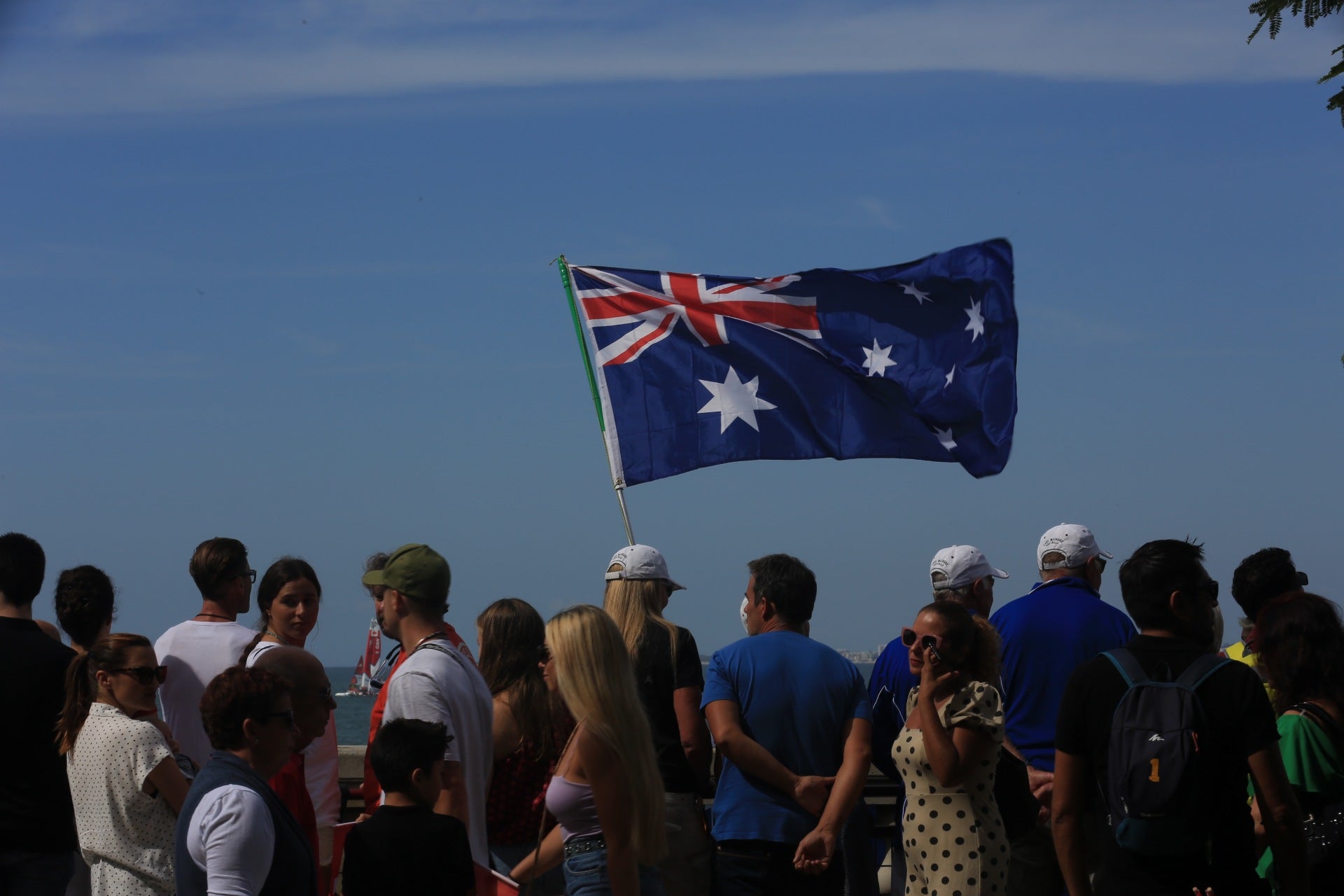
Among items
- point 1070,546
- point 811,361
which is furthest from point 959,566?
point 811,361

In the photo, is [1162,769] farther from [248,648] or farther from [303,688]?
[248,648]

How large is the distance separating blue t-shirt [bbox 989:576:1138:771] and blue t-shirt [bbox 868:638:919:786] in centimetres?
45

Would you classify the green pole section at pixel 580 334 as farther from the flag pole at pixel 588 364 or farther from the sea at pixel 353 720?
the sea at pixel 353 720

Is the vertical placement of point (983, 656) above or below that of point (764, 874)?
above

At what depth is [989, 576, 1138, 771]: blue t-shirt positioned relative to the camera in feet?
19.5

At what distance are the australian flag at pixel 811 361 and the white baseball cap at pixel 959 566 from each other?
149 inches

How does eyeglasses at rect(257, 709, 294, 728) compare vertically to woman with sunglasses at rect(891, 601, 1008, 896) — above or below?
above

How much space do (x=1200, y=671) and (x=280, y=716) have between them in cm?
272

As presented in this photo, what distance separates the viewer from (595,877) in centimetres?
469

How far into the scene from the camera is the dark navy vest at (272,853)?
3764 mm

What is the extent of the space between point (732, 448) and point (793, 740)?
16.2 feet

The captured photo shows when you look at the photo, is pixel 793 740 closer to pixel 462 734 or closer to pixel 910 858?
pixel 910 858

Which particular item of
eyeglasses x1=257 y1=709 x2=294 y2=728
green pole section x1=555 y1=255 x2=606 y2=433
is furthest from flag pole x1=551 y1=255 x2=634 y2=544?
eyeglasses x1=257 y1=709 x2=294 y2=728

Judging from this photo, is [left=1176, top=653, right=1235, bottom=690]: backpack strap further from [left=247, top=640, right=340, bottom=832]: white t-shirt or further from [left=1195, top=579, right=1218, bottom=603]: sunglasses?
[left=247, top=640, right=340, bottom=832]: white t-shirt
